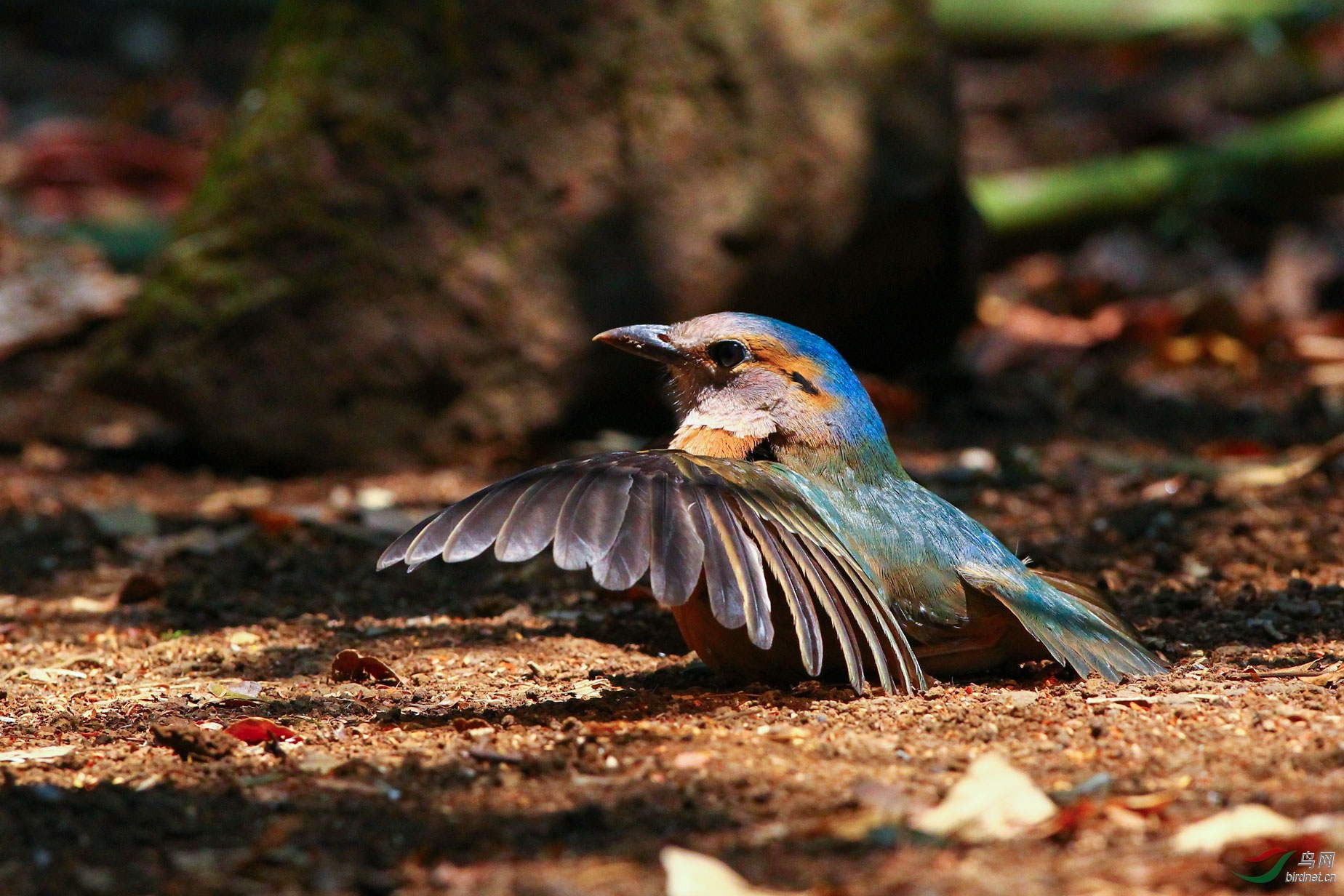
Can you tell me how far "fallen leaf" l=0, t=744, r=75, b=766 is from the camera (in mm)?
2832

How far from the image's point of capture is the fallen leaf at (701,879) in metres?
2.09

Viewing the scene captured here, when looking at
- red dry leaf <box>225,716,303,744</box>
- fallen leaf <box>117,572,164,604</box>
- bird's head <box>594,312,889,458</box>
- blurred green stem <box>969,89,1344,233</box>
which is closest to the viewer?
red dry leaf <box>225,716,303,744</box>

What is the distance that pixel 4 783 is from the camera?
260 centimetres

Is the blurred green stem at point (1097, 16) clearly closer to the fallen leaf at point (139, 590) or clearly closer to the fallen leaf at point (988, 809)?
the fallen leaf at point (139, 590)

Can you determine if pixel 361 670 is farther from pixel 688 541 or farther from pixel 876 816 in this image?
pixel 876 816

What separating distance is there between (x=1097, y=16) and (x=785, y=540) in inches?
283

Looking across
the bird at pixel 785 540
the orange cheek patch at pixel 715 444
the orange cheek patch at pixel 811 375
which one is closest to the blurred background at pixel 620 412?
the bird at pixel 785 540

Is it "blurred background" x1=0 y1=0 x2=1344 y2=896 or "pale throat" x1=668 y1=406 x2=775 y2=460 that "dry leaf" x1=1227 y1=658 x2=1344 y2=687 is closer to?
"blurred background" x1=0 y1=0 x2=1344 y2=896

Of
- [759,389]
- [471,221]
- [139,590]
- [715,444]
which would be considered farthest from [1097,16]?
[139,590]

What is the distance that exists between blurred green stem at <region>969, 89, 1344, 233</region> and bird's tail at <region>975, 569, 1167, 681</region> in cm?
500

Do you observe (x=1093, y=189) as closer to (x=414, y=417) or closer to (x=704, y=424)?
(x=414, y=417)

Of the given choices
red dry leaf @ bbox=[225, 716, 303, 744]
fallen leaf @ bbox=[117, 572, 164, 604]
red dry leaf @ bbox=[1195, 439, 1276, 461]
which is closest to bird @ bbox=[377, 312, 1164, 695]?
red dry leaf @ bbox=[225, 716, 303, 744]

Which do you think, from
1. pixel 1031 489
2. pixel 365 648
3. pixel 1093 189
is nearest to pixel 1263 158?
pixel 1093 189

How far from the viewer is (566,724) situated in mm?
2996
